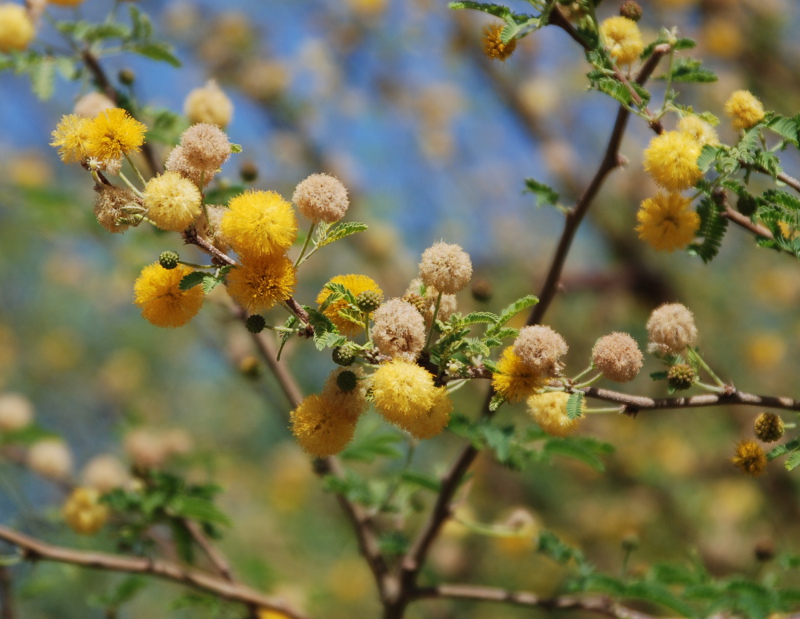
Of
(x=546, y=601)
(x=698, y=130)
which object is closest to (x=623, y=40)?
(x=698, y=130)

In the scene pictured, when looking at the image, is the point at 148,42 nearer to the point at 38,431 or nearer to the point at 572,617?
the point at 38,431

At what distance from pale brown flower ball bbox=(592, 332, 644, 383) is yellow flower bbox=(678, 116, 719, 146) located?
2.11 ft

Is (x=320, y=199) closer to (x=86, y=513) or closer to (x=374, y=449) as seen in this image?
(x=374, y=449)

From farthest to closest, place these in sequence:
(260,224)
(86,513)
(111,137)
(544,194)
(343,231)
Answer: (86,513), (544,194), (343,231), (111,137), (260,224)

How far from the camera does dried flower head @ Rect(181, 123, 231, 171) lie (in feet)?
5.81

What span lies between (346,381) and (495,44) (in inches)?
45.0

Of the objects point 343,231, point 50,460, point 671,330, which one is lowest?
point 50,460

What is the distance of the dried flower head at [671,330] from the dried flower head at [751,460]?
0.38 m

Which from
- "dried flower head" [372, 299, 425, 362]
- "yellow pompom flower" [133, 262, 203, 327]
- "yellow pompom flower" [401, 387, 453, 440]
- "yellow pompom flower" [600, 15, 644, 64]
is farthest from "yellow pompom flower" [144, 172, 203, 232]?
"yellow pompom flower" [600, 15, 644, 64]

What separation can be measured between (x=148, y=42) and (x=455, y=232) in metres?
4.84

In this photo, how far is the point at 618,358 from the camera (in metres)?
1.79

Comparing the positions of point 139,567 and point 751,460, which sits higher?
point 751,460

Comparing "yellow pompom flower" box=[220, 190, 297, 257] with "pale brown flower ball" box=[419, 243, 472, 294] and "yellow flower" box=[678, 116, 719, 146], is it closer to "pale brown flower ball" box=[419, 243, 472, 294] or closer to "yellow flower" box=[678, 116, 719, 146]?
"pale brown flower ball" box=[419, 243, 472, 294]

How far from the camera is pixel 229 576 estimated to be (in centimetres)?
337
